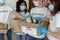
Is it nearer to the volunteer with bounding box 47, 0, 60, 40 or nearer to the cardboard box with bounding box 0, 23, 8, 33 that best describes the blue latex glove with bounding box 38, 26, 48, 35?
the volunteer with bounding box 47, 0, 60, 40

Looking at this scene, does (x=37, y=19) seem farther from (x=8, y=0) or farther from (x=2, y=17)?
(x=8, y=0)

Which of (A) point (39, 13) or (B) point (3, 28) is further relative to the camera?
(B) point (3, 28)

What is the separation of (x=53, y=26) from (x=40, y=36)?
0.63 ft

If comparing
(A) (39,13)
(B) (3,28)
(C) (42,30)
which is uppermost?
(A) (39,13)

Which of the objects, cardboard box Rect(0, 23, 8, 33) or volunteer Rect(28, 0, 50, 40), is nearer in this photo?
volunteer Rect(28, 0, 50, 40)

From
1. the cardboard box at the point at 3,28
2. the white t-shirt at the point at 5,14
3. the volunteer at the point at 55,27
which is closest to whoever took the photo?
the volunteer at the point at 55,27

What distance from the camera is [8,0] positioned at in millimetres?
2727

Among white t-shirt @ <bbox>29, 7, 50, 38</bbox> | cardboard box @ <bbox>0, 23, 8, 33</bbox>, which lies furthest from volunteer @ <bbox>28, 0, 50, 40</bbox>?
cardboard box @ <bbox>0, 23, 8, 33</bbox>

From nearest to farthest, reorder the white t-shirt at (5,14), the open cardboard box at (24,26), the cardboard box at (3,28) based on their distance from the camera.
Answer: the open cardboard box at (24,26)
the cardboard box at (3,28)
the white t-shirt at (5,14)

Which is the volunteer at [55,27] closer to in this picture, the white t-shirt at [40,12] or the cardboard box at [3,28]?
the white t-shirt at [40,12]

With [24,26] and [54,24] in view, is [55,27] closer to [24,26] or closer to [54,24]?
[54,24]

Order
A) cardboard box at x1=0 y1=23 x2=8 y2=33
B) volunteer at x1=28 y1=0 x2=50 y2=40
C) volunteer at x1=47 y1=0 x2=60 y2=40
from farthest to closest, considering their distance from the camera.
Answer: cardboard box at x1=0 y1=23 x2=8 y2=33, volunteer at x1=28 y1=0 x2=50 y2=40, volunteer at x1=47 y1=0 x2=60 y2=40

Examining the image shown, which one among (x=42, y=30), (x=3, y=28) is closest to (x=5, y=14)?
(x=3, y=28)

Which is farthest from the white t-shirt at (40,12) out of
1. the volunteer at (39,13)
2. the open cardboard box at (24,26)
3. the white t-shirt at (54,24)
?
the white t-shirt at (54,24)
